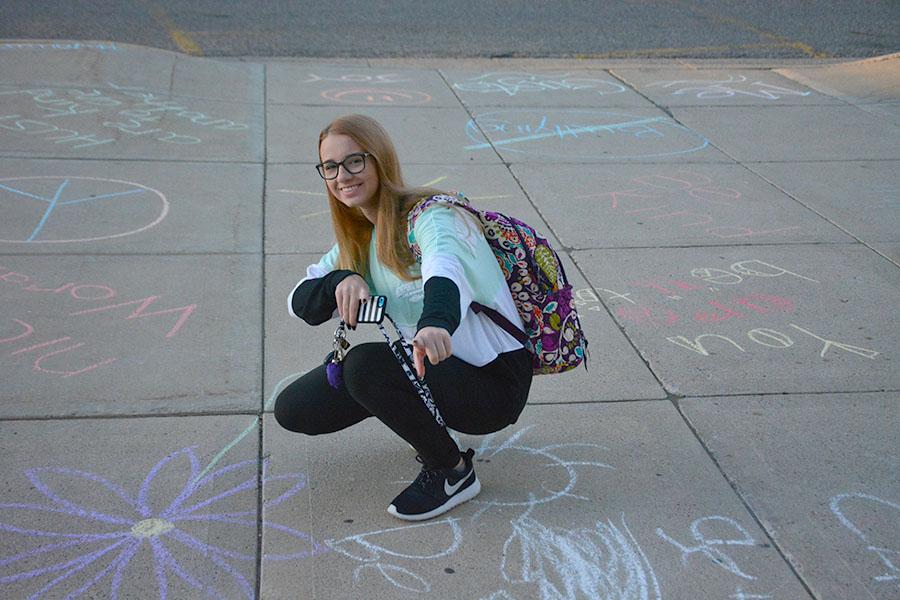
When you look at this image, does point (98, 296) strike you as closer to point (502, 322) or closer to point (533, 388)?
point (533, 388)

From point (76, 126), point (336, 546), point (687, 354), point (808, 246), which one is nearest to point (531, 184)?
point (808, 246)

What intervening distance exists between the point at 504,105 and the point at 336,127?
5.17 metres

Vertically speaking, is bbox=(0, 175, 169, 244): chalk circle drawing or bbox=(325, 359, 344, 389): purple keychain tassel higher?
bbox=(325, 359, 344, 389): purple keychain tassel

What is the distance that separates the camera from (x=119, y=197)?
5.46 m

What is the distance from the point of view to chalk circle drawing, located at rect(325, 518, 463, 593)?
8.54 ft

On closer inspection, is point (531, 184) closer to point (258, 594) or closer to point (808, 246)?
point (808, 246)

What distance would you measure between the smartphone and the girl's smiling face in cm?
33

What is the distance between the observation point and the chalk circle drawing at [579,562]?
102 inches

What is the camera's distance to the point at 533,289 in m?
2.76

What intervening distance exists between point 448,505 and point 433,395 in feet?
1.18

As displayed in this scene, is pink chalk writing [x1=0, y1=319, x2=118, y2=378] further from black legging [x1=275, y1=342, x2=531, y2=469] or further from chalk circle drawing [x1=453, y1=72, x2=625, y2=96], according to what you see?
chalk circle drawing [x1=453, y1=72, x2=625, y2=96]

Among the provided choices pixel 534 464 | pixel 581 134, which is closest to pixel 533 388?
pixel 534 464

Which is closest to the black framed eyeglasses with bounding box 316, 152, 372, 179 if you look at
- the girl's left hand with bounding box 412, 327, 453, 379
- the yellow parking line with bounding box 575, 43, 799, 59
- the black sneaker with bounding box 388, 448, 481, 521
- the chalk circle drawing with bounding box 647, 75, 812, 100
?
the girl's left hand with bounding box 412, 327, 453, 379

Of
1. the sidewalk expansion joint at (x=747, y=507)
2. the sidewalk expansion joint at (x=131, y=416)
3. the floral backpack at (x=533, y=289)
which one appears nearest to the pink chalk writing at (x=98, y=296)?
the sidewalk expansion joint at (x=131, y=416)
